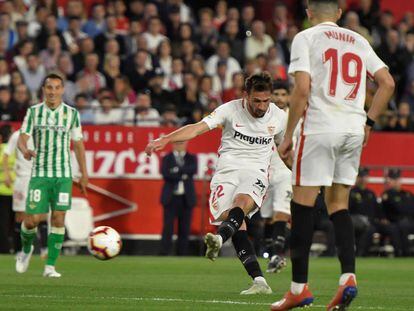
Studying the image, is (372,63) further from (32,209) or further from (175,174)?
(175,174)

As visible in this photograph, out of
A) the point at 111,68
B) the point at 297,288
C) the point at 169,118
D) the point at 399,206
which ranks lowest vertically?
the point at 399,206

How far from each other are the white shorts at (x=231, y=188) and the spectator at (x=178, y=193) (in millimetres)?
9664

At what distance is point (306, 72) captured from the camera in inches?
357

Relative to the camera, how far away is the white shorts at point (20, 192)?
20.5m

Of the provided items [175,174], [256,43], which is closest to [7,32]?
[175,174]

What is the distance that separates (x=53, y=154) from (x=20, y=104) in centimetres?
686

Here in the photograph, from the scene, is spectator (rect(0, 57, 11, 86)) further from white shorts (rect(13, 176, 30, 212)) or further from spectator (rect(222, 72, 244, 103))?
spectator (rect(222, 72, 244, 103))

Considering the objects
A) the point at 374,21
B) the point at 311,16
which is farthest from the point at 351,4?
the point at 311,16

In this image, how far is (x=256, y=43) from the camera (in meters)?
25.9

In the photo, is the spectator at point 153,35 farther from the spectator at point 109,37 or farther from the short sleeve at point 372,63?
the short sleeve at point 372,63

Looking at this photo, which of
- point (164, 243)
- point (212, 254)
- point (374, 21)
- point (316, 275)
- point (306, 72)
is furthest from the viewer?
point (374, 21)

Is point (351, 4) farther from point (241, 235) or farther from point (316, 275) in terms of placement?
point (241, 235)

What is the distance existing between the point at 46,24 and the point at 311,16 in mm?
14852

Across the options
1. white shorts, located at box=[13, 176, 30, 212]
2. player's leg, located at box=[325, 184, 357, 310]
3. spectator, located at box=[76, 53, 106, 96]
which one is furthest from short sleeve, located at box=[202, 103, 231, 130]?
spectator, located at box=[76, 53, 106, 96]
